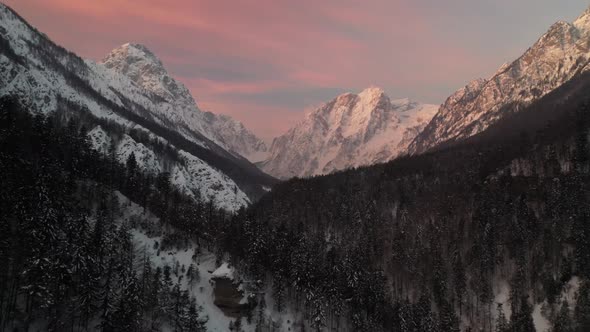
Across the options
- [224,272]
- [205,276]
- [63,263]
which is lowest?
[63,263]

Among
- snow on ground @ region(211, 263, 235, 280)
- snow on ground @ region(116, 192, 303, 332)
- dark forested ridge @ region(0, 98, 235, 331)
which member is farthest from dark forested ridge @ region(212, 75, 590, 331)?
dark forested ridge @ region(0, 98, 235, 331)

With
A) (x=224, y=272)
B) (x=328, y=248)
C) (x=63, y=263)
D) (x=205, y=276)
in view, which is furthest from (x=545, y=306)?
(x=63, y=263)

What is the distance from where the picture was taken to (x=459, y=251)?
150 meters

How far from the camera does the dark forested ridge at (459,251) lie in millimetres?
116438

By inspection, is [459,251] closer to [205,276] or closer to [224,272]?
[224,272]

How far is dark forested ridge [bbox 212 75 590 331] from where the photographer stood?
4584 inches

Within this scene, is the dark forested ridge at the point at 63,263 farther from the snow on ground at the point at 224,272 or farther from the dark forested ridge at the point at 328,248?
the snow on ground at the point at 224,272

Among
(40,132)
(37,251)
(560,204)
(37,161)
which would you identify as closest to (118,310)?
(37,251)

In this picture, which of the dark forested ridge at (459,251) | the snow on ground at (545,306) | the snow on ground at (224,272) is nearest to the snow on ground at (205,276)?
the snow on ground at (224,272)

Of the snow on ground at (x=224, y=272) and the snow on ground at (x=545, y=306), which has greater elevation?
the snow on ground at (x=224, y=272)

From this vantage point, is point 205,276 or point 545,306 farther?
point 205,276

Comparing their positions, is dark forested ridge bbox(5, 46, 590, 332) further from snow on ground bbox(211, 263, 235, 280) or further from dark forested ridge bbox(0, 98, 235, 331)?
snow on ground bbox(211, 263, 235, 280)

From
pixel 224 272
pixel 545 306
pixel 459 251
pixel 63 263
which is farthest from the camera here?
pixel 459 251

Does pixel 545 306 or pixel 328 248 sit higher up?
pixel 328 248
